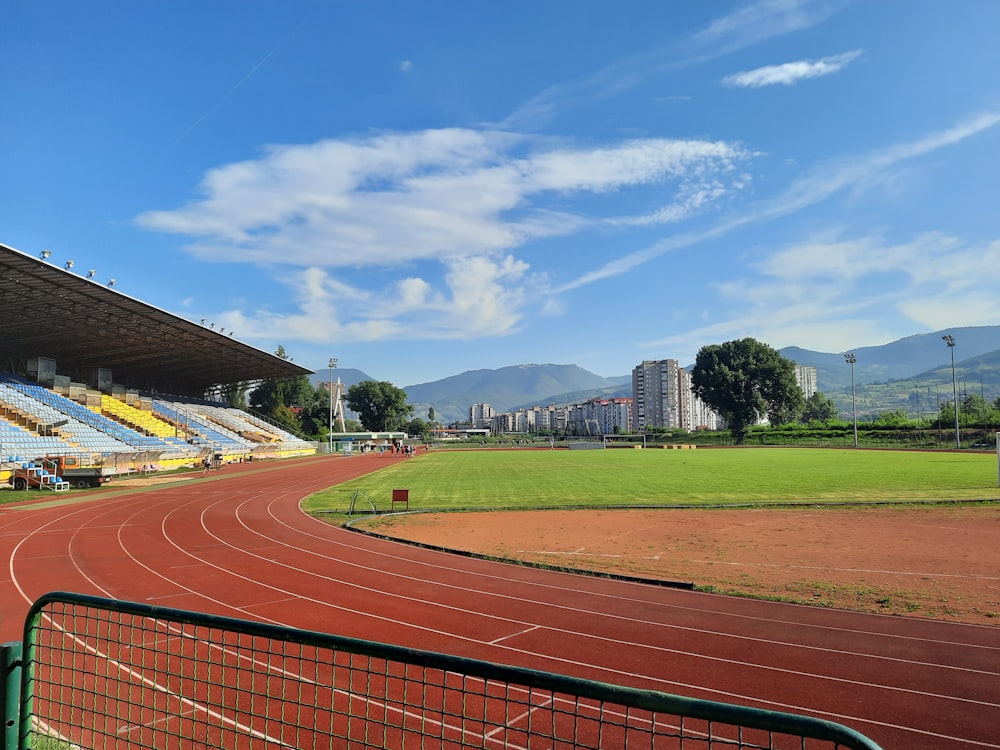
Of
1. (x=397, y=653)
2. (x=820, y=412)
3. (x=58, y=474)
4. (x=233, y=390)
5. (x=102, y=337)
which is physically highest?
(x=102, y=337)

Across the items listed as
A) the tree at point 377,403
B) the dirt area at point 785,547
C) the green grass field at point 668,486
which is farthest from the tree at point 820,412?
the dirt area at point 785,547

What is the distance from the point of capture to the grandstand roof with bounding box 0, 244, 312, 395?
37434mm

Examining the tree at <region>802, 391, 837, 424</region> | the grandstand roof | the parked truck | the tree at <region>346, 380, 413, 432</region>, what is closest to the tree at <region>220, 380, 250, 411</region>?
the grandstand roof

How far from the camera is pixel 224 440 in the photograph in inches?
2323

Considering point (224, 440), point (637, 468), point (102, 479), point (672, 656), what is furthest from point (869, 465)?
point (224, 440)

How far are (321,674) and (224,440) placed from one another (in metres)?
56.5

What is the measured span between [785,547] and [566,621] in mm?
8152

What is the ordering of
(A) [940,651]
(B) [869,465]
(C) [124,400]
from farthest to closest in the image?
(C) [124,400], (B) [869,465], (A) [940,651]

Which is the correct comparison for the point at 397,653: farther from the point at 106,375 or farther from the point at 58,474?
the point at 106,375

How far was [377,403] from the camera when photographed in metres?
118

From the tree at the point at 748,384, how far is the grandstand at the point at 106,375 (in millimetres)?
66037

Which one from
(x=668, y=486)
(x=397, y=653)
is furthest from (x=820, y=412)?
(x=397, y=653)

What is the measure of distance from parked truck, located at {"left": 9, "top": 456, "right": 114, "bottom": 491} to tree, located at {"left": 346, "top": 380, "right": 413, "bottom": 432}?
81311 mm

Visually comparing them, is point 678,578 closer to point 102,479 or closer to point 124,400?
point 102,479
